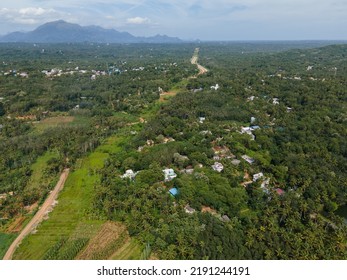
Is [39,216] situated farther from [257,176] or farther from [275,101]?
[275,101]

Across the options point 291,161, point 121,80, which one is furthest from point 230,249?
point 121,80

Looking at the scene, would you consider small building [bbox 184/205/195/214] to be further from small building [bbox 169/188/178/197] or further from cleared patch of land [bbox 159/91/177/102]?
cleared patch of land [bbox 159/91/177/102]

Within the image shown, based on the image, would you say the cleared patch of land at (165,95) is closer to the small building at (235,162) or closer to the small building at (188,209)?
the small building at (235,162)

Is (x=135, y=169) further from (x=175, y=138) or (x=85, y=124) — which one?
(x=85, y=124)

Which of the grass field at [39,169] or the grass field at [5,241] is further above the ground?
the grass field at [39,169]

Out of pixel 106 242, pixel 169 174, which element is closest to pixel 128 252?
pixel 106 242

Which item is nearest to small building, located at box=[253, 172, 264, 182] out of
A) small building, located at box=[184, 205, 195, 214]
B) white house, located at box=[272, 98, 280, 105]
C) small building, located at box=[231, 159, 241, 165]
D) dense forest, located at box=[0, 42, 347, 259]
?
dense forest, located at box=[0, 42, 347, 259]

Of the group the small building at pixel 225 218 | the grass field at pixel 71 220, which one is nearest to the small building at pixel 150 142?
the grass field at pixel 71 220
